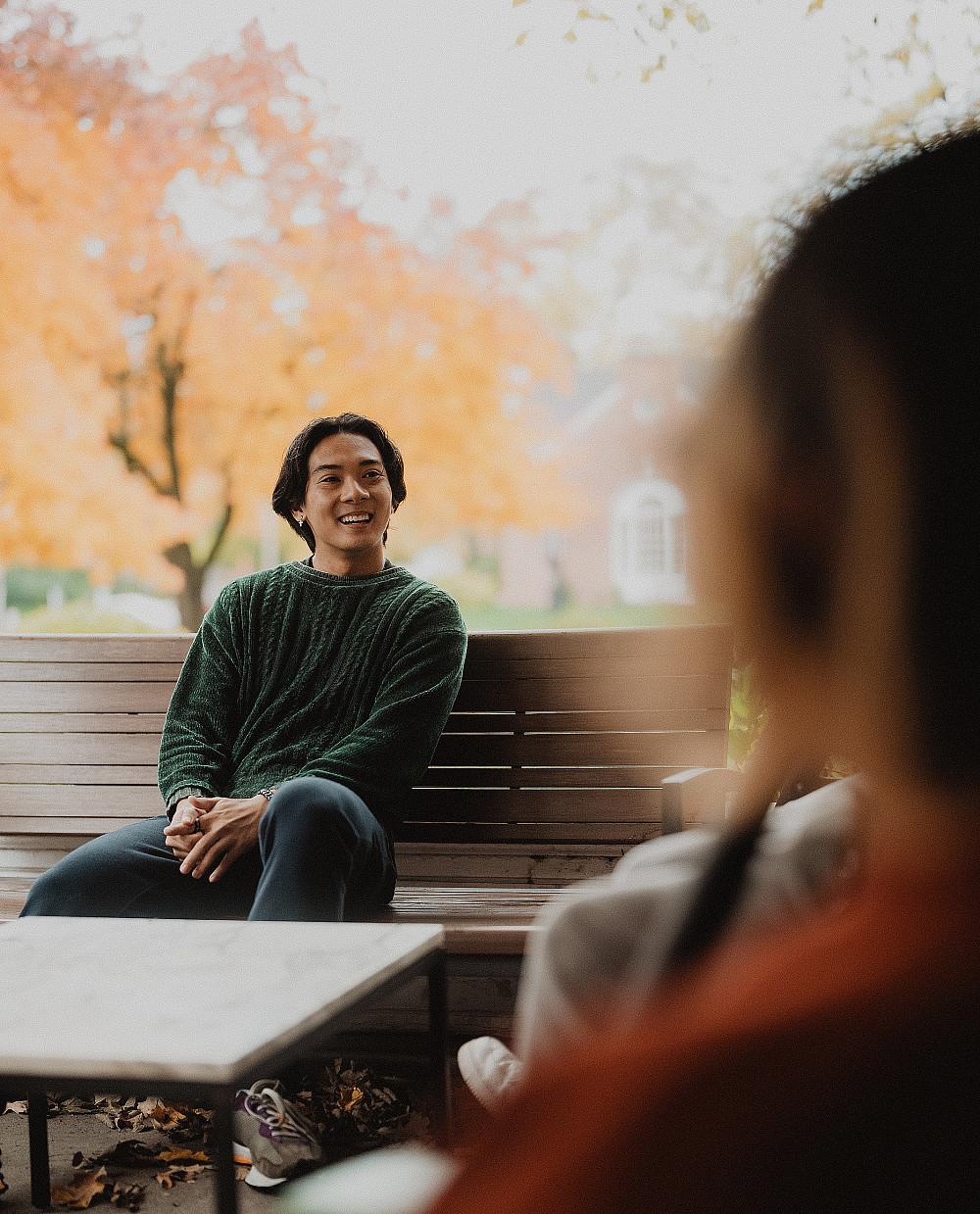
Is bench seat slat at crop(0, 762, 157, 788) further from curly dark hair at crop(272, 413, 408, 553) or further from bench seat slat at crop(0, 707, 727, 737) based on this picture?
curly dark hair at crop(272, 413, 408, 553)

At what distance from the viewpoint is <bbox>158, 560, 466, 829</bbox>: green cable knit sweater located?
300 cm

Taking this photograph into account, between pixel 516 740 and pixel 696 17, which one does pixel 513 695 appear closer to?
pixel 516 740

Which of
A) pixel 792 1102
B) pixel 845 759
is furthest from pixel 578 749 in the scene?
pixel 792 1102

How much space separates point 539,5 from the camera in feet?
14.7

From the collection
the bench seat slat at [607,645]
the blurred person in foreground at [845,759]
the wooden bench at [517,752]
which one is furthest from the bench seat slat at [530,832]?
the blurred person in foreground at [845,759]

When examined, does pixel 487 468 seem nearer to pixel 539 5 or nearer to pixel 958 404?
pixel 539 5

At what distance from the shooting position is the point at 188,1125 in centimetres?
287

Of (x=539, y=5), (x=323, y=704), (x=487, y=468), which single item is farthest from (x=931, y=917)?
(x=487, y=468)

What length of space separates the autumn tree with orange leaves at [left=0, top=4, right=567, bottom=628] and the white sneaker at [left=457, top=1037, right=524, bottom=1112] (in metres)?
4.75

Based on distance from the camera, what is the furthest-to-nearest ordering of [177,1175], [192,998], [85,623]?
[85,623], [177,1175], [192,998]

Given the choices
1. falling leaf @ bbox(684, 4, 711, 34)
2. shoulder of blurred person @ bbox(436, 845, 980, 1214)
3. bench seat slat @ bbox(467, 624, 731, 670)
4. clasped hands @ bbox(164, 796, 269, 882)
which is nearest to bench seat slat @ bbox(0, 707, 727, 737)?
bench seat slat @ bbox(467, 624, 731, 670)

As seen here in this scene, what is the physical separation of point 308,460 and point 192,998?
1933 mm

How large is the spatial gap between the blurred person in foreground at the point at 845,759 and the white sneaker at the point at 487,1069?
194 centimetres

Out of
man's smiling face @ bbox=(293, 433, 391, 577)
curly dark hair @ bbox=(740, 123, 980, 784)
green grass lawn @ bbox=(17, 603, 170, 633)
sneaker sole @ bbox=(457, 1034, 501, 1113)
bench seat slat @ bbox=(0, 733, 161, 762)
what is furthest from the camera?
green grass lawn @ bbox=(17, 603, 170, 633)
